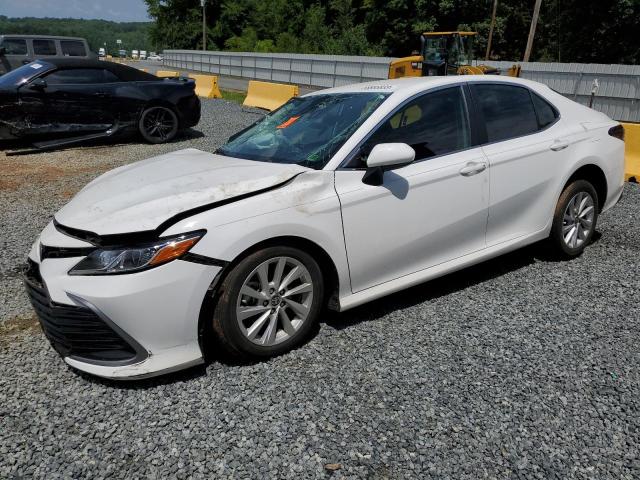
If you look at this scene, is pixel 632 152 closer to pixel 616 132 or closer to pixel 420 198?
pixel 616 132

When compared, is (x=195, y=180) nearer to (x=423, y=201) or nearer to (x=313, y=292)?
(x=313, y=292)

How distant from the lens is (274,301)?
2986 mm

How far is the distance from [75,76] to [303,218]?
7925mm

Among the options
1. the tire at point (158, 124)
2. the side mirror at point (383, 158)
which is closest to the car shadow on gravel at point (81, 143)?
the tire at point (158, 124)

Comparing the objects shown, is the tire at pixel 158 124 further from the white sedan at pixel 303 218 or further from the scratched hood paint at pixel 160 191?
the scratched hood paint at pixel 160 191

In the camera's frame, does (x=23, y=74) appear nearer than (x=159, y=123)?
Yes

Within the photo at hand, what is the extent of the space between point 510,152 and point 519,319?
1215 millimetres

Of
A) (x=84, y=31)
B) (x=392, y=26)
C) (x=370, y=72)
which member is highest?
(x=392, y=26)

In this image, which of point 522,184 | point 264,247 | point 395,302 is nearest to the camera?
point 264,247


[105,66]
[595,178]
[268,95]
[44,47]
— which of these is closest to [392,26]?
[268,95]

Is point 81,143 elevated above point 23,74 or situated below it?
below

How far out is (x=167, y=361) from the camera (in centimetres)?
273

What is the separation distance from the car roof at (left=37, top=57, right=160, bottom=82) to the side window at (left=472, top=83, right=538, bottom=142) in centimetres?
756

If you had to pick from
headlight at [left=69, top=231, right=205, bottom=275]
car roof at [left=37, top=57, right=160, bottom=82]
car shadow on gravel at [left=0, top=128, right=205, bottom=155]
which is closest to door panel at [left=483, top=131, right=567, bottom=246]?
headlight at [left=69, top=231, right=205, bottom=275]
